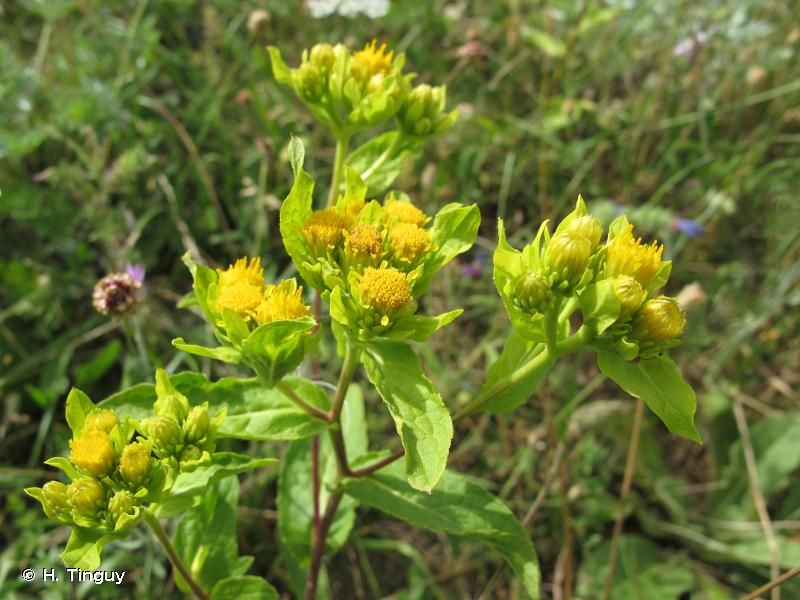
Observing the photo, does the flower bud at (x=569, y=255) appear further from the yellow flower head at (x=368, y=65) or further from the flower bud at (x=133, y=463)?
the flower bud at (x=133, y=463)

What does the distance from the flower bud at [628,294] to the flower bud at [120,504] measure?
4.10 feet

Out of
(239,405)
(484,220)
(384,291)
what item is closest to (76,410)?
(239,405)

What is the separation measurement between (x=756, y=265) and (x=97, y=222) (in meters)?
3.65

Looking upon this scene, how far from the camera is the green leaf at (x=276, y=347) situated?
1.51m

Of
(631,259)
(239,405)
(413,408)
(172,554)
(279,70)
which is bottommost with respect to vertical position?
(172,554)

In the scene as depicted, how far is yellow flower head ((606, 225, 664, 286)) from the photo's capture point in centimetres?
161

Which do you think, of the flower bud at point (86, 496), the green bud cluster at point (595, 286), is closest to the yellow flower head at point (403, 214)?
the green bud cluster at point (595, 286)

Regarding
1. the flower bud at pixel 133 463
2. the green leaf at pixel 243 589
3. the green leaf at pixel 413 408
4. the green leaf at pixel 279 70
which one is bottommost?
the green leaf at pixel 243 589

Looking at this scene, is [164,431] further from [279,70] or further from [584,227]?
[279,70]

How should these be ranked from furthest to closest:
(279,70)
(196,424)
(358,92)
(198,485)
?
(279,70) → (358,92) → (198,485) → (196,424)

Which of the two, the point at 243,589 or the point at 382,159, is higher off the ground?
the point at 382,159

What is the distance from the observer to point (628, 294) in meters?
1.55

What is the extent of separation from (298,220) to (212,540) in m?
1.10

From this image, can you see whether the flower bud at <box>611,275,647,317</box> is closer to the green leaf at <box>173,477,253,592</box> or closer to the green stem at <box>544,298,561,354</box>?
the green stem at <box>544,298,561,354</box>
